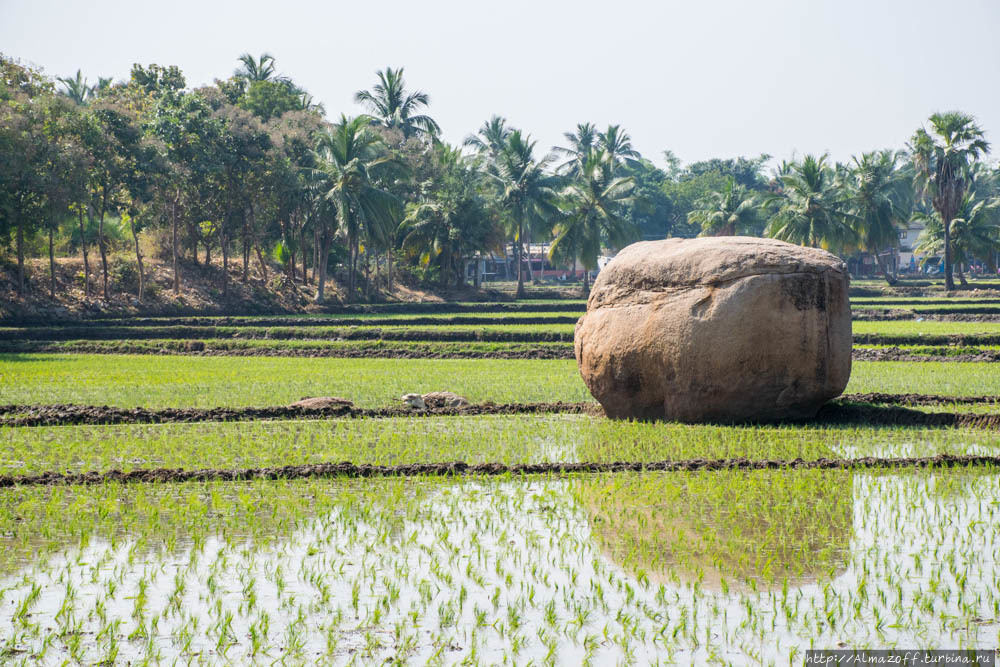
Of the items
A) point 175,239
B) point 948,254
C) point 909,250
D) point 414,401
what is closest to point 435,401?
point 414,401

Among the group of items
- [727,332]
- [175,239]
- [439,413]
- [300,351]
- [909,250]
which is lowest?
[300,351]

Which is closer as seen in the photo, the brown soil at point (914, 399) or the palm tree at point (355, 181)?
the brown soil at point (914, 399)

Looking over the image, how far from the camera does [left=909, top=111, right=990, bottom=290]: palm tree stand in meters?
48.1

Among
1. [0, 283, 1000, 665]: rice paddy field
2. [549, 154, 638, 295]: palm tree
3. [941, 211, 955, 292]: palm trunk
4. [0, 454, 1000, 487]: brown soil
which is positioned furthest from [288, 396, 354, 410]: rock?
[941, 211, 955, 292]: palm trunk

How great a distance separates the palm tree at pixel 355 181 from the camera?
38625 mm

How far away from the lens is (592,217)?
48.2 m

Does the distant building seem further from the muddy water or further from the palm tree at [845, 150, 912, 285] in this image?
the muddy water

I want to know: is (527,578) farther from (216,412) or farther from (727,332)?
(216,412)

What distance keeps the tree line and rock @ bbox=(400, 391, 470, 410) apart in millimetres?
19439

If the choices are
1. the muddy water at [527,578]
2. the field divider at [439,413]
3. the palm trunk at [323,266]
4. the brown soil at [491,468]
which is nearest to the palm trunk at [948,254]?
the palm trunk at [323,266]

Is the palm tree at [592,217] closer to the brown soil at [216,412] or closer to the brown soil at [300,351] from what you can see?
the brown soil at [300,351]

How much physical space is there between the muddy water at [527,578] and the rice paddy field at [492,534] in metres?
0.02

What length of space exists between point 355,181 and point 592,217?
44.8 ft

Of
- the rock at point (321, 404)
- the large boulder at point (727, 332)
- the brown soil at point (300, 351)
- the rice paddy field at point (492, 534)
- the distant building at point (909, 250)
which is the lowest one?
the brown soil at point (300, 351)
